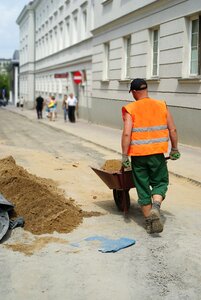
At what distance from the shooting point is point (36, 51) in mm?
57875

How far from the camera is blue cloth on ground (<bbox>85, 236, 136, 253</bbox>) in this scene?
17.5ft

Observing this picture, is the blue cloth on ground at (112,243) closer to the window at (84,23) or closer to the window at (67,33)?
the window at (84,23)

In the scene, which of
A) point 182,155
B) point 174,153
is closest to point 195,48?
point 182,155

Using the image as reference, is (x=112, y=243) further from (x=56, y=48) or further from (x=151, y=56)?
(x=56, y=48)

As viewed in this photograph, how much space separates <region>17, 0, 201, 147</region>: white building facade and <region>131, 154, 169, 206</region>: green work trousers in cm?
872

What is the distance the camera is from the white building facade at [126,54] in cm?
1542

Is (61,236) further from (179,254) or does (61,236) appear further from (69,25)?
(69,25)

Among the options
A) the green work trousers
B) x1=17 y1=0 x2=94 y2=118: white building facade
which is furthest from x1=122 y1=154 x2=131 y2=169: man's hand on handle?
x1=17 y1=0 x2=94 y2=118: white building facade

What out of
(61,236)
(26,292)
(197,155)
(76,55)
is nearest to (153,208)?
(61,236)

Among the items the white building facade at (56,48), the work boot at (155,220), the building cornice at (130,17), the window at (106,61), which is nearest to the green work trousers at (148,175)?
the work boot at (155,220)

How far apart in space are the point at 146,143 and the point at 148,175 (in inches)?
16.0

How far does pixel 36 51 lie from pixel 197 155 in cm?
4694

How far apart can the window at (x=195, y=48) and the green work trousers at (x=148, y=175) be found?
30.7 ft

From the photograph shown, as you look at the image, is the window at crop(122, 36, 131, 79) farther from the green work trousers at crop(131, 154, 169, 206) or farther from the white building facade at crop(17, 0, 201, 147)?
the green work trousers at crop(131, 154, 169, 206)
